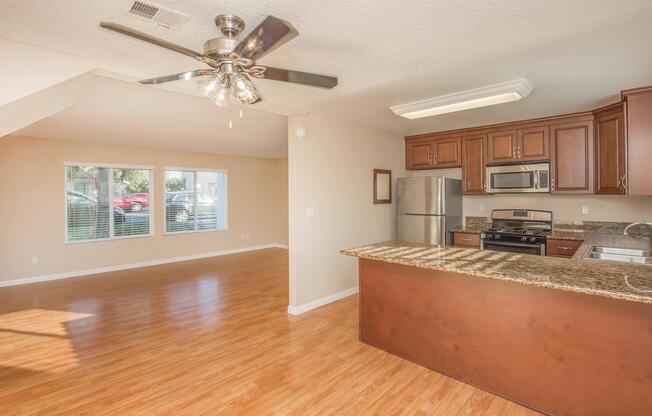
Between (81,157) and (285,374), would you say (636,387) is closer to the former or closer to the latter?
(285,374)

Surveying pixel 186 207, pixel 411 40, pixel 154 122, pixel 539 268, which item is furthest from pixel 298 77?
pixel 186 207

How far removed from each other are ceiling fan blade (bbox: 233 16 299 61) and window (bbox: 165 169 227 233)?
594 centimetres

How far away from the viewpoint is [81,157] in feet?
19.0

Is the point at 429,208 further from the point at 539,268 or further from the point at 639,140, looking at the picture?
the point at 539,268

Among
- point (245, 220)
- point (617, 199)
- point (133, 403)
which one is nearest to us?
point (133, 403)

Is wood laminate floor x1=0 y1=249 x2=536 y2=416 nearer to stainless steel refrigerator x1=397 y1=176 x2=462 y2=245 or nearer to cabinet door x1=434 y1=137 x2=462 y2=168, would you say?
stainless steel refrigerator x1=397 y1=176 x2=462 y2=245

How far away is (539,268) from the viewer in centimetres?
212

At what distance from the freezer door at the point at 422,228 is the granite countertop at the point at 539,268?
1666 mm

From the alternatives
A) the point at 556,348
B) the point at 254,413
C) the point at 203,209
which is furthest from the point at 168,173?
the point at 556,348

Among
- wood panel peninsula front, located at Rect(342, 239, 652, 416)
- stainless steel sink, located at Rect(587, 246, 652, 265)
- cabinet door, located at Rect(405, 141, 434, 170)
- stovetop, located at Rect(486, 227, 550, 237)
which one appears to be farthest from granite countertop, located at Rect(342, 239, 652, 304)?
cabinet door, located at Rect(405, 141, 434, 170)

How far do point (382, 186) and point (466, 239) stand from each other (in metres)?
1.35

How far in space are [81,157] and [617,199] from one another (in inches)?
309

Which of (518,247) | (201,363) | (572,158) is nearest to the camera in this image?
(201,363)

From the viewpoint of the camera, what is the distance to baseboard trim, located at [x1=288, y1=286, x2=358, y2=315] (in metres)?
3.89
